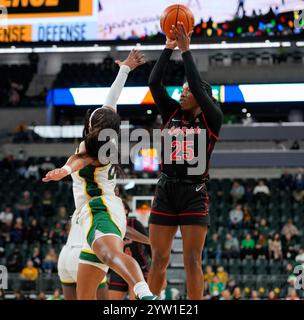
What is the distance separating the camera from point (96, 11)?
568 inches

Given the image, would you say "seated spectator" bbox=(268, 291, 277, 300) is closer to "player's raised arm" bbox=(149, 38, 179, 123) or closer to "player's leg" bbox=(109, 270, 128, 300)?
"player's leg" bbox=(109, 270, 128, 300)

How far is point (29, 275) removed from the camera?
15.2 meters

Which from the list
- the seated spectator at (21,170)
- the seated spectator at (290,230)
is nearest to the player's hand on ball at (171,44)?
the seated spectator at (290,230)

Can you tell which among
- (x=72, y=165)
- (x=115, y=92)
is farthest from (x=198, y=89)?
(x=72, y=165)

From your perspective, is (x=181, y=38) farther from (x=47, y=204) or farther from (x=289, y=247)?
(x=47, y=204)

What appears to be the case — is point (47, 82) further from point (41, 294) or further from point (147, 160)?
point (41, 294)

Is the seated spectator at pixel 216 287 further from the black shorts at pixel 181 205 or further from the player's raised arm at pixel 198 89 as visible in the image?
the player's raised arm at pixel 198 89

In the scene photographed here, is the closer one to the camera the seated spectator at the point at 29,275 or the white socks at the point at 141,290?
the white socks at the point at 141,290

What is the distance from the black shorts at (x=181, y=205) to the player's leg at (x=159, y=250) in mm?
49

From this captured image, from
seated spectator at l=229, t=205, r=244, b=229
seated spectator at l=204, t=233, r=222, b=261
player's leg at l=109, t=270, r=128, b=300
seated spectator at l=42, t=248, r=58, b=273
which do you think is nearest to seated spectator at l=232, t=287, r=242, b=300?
seated spectator at l=204, t=233, r=222, b=261

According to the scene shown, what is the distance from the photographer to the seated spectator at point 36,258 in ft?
52.4

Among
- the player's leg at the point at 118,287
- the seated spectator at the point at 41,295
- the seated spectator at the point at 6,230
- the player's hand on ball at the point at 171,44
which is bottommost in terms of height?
the player's leg at the point at 118,287

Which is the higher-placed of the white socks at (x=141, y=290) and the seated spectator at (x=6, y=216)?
the seated spectator at (x=6, y=216)

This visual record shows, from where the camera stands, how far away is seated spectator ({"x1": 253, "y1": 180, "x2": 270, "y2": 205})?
19.1 meters
